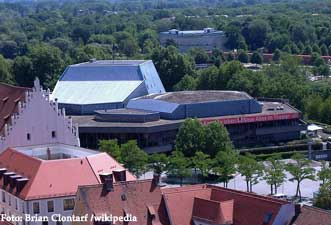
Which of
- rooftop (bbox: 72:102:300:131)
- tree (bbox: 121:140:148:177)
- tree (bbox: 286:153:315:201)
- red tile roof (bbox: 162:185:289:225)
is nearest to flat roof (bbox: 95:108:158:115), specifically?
rooftop (bbox: 72:102:300:131)

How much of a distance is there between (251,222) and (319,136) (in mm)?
A: 57234

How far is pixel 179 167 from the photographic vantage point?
274ft

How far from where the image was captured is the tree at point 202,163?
8425 cm

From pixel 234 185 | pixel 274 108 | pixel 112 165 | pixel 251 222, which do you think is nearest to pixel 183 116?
pixel 274 108

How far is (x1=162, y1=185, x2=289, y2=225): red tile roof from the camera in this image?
56.5 metres

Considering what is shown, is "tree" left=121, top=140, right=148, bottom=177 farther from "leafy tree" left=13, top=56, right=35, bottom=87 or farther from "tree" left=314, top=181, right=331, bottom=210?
"leafy tree" left=13, top=56, right=35, bottom=87

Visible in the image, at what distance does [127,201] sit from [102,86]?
197ft

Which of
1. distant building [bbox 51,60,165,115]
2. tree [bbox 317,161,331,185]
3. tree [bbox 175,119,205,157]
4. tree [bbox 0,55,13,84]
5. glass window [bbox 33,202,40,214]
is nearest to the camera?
glass window [bbox 33,202,40,214]

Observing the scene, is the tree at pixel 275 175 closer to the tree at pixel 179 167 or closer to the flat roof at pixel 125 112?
the tree at pixel 179 167

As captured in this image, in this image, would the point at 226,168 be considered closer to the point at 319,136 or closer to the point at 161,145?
the point at 161,145

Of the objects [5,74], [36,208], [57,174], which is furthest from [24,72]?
[36,208]

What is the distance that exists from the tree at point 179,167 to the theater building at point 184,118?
1585cm

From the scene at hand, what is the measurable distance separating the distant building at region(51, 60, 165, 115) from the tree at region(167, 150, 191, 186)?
28.0 meters

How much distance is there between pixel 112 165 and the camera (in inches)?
2504
